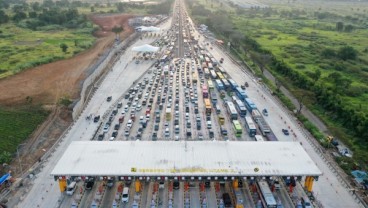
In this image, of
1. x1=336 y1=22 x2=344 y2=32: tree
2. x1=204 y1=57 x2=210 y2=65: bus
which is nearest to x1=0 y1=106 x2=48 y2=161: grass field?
x1=204 y1=57 x2=210 y2=65: bus

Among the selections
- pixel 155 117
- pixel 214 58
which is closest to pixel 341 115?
pixel 155 117

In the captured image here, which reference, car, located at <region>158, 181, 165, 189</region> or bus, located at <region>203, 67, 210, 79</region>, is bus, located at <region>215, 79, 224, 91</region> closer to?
bus, located at <region>203, 67, 210, 79</region>

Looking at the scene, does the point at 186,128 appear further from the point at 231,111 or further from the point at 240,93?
the point at 240,93

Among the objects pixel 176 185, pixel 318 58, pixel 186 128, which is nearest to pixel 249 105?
pixel 186 128

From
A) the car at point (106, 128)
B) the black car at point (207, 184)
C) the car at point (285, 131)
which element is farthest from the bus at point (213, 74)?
the black car at point (207, 184)

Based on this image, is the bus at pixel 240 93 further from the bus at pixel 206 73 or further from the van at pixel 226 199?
the van at pixel 226 199

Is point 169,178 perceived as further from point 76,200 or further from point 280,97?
point 280,97
